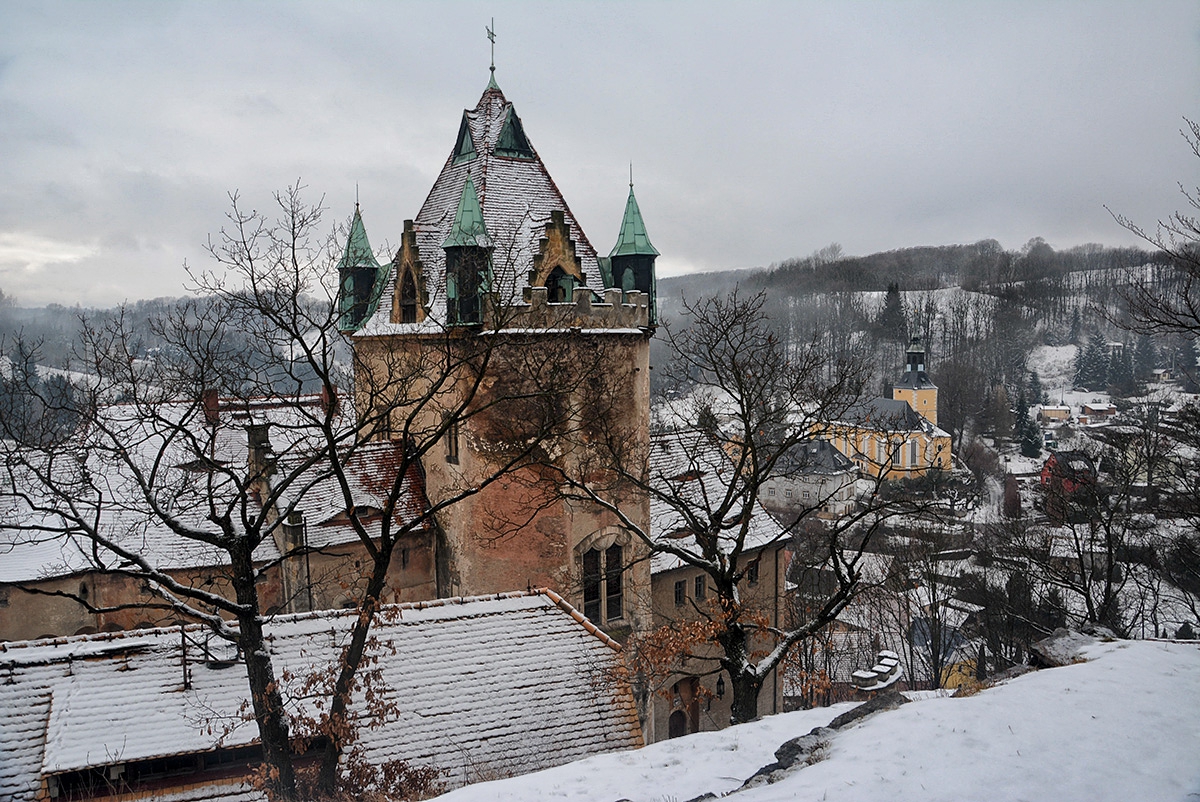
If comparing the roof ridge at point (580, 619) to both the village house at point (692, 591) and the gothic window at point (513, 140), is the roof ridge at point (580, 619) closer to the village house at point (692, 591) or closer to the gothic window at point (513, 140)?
the village house at point (692, 591)

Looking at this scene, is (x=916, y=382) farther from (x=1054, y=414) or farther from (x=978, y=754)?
(x=978, y=754)

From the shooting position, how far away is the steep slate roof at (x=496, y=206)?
1609cm

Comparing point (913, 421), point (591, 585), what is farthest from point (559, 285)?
point (913, 421)

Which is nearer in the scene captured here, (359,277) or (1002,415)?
(359,277)

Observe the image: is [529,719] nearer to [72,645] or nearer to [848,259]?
[72,645]

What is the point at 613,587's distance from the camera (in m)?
17.5

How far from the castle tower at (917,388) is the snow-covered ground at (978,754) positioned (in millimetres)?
74394

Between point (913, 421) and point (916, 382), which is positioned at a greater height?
point (916, 382)

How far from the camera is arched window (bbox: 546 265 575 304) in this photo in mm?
16203

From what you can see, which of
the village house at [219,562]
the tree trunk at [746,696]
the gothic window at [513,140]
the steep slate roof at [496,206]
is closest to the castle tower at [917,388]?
the steep slate roof at [496,206]

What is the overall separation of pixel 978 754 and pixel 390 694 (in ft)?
25.9

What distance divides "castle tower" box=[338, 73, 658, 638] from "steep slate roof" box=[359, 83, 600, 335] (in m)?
0.03

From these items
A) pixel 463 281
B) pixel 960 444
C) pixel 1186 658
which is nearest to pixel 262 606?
pixel 463 281

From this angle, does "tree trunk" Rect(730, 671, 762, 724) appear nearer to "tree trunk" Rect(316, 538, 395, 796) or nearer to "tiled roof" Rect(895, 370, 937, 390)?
"tree trunk" Rect(316, 538, 395, 796)
